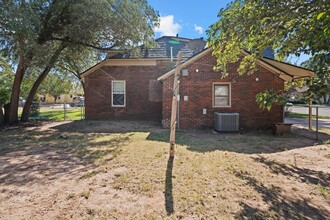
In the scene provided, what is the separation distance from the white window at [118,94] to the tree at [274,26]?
865 cm

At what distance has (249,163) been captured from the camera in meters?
4.96

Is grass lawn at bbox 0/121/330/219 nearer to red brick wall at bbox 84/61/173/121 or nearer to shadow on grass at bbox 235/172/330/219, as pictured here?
shadow on grass at bbox 235/172/330/219

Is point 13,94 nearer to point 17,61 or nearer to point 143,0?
point 17,61

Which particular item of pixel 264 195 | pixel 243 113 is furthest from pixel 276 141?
pixel 264 195

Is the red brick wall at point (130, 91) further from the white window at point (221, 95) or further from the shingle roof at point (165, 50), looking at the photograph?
the white window at point (221, 95)

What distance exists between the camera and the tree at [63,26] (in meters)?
7.35

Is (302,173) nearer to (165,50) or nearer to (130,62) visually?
(130,62)

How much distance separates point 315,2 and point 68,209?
5.64m

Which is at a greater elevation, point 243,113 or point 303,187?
point 243,113

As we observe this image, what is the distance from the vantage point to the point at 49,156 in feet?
18.0

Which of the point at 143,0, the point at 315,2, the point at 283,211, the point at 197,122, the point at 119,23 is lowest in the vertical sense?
the point at 283,211

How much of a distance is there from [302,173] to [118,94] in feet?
36.1

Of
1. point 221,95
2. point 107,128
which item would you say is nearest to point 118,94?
point 107,128

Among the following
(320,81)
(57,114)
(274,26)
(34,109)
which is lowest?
(57,114)
